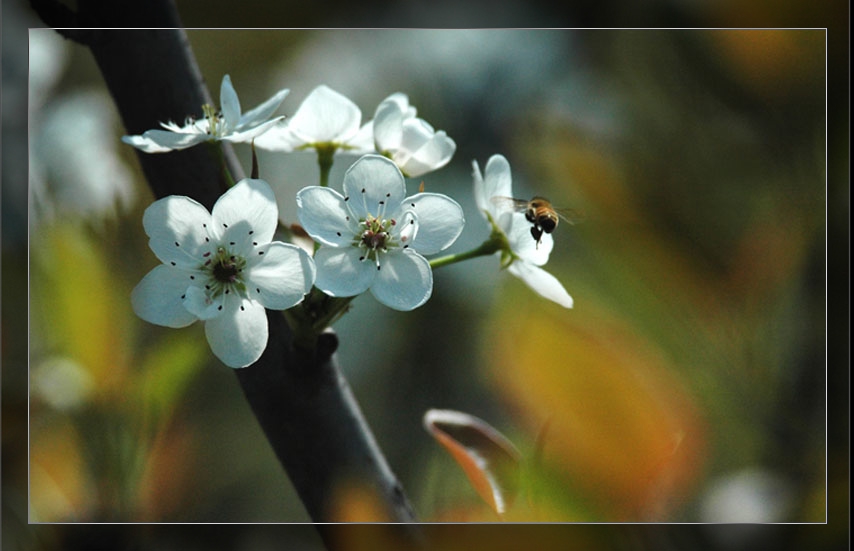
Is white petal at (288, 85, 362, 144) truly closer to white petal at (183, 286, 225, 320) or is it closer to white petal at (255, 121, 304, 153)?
white petal at (255, 121, 304, 153)

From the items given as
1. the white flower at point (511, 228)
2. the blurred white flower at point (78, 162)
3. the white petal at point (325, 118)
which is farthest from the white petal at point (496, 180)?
the blurred white flower at point (78, 162)

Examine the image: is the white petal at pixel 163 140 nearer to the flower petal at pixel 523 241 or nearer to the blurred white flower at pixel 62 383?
the flower petal at pixel 523 241

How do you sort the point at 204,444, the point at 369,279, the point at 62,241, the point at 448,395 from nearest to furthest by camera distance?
the point at 369,279 < the point at 62,241 < the point at 204,444 < the point at 448,395

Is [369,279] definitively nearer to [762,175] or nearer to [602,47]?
[762,175]

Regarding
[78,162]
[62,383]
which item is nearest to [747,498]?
[62,383]

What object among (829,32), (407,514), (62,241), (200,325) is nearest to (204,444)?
(200,325)

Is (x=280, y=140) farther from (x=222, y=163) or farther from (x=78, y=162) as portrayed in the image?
(x=78, y=162)

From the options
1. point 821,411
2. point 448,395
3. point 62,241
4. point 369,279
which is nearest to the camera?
point 369,279
